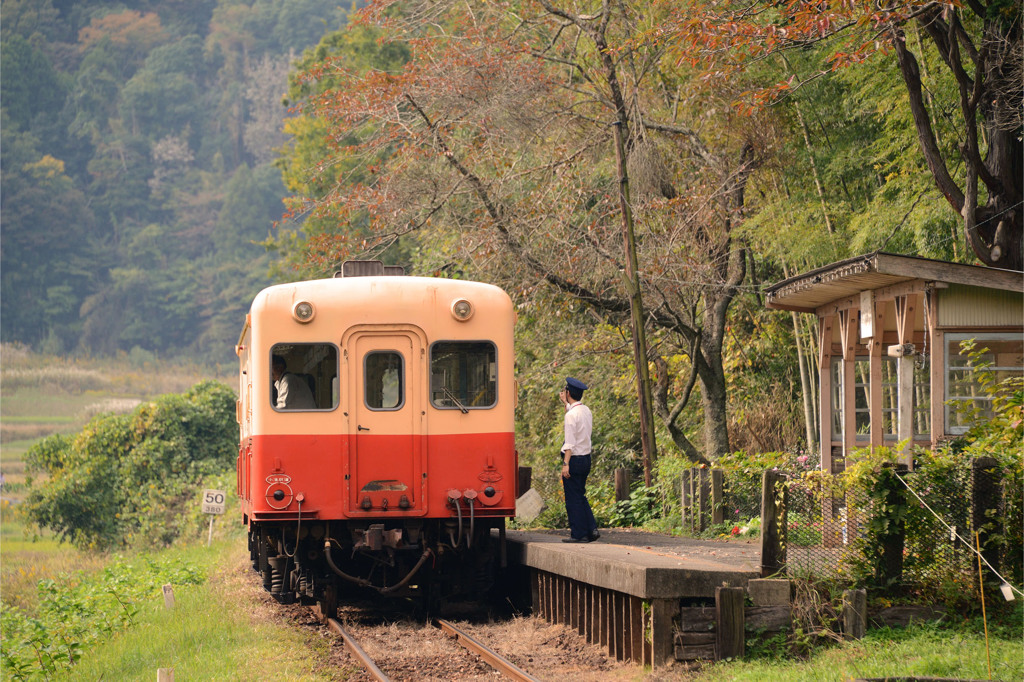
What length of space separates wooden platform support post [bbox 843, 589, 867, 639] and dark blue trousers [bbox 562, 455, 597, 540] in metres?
3.65

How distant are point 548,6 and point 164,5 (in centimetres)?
9741

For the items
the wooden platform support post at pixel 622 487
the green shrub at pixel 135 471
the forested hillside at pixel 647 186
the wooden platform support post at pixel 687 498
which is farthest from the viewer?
the green shrub at pixel 135 471

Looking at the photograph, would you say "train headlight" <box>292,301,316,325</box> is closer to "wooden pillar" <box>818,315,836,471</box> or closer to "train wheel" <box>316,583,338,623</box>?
"train wheel" <box>316,583,338,623</box>

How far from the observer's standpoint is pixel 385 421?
10.3 meters

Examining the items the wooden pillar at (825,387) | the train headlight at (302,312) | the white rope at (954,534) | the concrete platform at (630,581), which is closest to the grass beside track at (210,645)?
the concrete platform at (630,581)

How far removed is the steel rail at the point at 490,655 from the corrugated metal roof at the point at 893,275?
182 inches

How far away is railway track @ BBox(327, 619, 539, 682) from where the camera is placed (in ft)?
25.8

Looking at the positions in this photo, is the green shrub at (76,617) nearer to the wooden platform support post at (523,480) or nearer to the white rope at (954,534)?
the wooden platform support post at (523,480)

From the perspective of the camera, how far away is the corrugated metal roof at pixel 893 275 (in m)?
9.81

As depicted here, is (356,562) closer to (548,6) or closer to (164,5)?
(548,6)

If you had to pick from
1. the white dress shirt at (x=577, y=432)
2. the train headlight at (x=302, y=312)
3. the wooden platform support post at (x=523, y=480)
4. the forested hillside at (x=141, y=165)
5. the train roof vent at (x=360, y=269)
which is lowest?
the wooden platform support post at (x=523, y=480)

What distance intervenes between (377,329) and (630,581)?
366 centimetres

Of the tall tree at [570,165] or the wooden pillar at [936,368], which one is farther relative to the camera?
the tall tree at [570,165]

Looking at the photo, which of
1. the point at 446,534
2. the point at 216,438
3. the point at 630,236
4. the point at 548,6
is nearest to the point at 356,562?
the point at 446,534
